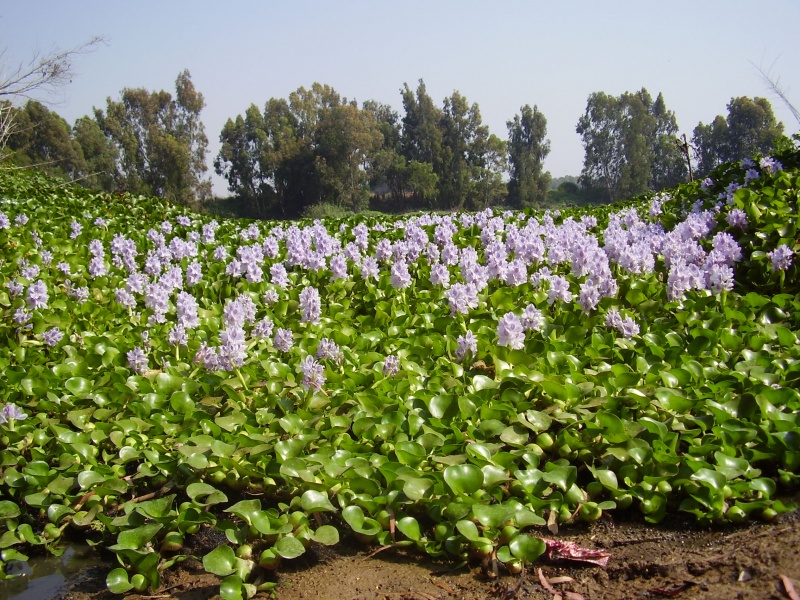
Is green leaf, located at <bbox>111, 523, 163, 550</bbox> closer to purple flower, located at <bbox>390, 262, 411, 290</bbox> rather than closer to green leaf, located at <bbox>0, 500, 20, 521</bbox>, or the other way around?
green leaf, located at <bbox>0, 500, 20, 521</bbox>

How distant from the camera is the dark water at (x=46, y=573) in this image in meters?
2.68

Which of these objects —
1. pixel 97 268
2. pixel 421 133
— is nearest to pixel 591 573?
pixel 97 268

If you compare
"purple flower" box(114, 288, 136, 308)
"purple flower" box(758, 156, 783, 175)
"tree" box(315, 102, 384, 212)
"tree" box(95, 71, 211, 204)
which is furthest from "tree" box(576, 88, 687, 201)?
"purple flower" box(114, 288, 136, 308)

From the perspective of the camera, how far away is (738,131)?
175 ft

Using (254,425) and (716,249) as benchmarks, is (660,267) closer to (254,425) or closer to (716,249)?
(716,249)

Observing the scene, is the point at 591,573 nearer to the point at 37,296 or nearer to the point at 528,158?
the point at 37,296

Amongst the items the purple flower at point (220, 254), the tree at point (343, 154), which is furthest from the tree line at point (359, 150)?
the purple flower at point (220, 254)

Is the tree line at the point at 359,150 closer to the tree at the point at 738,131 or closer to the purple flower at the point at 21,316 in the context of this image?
the tree at the point at 738,131

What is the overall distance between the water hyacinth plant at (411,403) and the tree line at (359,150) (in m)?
44.3

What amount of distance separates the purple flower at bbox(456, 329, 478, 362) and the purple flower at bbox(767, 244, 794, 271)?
237 centimetres

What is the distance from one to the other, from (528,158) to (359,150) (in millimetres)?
15802

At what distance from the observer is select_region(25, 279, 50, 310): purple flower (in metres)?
5.02

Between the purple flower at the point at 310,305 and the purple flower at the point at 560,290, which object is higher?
the purple flower at the point at 310,305

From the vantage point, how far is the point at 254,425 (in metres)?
3.22
